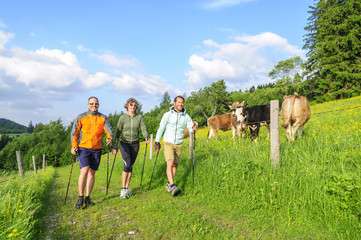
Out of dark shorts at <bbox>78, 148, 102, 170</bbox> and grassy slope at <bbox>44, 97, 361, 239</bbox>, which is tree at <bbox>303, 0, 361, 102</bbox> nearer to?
grassy slope at <bbox>44, 97, 361, 239</bbox>

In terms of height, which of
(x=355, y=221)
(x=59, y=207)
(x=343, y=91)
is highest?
(x=343, y=91)

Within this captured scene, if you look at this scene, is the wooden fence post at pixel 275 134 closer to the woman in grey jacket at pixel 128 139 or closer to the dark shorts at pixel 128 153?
the woman in grey jacket at pixel 128 139

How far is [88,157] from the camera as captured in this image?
4930 mm

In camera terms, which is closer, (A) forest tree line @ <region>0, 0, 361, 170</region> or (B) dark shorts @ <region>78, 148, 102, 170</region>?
(B) dark shorts @ <region>78, 148, 102, 170</region>

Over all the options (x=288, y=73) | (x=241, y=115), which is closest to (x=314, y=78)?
(x=288, y=73)

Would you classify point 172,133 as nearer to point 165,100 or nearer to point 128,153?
point 128,153

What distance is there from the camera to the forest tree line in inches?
1368

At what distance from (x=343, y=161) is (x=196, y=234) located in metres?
3.43

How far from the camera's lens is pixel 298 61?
2114 inches

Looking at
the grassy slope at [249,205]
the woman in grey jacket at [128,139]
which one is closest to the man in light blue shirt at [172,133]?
the woman in grey jacket at [128,139]

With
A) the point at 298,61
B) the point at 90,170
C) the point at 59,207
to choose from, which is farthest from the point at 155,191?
the point at 298,61

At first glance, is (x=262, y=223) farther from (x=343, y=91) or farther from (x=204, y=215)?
(x=343, y=91)

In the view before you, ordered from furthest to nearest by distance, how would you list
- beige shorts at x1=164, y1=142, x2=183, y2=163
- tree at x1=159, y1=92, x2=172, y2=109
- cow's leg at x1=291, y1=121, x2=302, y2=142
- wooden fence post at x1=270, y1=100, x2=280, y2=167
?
tree at x1=159, y1=92, x2=172, y2=109 < cow's leg at x1=291, y1=121, x2=302, y2=142 < beige shorts at x1=164, y1=142, x2=183, y2=163 < wooden fence post at x1=270, y1=100, x2=280, y2=167

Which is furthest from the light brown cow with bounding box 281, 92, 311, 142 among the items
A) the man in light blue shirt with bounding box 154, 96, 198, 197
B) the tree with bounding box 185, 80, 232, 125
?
the tree with bounding box 185, 80, 232, 125
